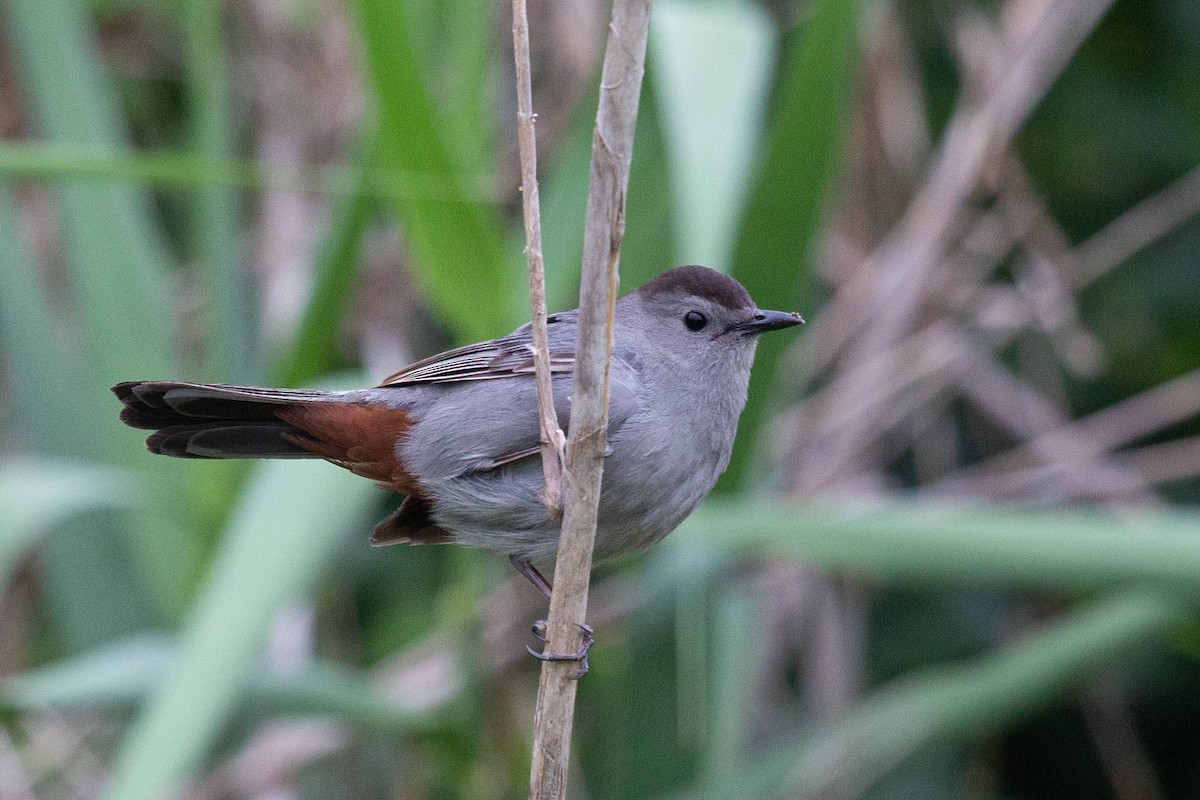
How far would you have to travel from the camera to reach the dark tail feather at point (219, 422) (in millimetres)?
2334

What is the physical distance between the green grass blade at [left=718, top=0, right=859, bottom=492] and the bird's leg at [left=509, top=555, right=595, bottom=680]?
0.74 m

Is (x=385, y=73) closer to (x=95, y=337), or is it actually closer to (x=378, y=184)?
(x=378, y=184)

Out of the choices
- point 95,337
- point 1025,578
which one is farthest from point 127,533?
point 1025,578

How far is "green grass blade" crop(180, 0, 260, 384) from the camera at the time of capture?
12.4 feet

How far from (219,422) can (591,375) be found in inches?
37.1

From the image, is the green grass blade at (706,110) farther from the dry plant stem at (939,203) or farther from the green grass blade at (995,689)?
the green grass blade at (995,689)

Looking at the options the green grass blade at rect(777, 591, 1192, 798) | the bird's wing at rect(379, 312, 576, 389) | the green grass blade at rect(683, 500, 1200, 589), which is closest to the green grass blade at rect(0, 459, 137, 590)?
the bird's wing at rect(379, 312, 576, 389)

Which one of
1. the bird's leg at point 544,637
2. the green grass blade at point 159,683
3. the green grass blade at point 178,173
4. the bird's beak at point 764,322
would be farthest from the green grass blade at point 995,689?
the green grass blade at point 178,173

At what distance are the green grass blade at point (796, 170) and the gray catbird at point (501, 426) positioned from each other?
37 cm

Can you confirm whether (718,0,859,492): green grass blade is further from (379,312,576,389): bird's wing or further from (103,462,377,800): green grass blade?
(103,462,377,800): green grass blade

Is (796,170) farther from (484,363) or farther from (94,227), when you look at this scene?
(94,227)

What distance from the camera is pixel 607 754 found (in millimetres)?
3426

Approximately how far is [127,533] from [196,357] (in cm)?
110

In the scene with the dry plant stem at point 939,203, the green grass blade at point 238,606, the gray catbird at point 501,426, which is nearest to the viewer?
the gray catbird at point 501,426
